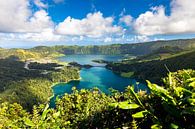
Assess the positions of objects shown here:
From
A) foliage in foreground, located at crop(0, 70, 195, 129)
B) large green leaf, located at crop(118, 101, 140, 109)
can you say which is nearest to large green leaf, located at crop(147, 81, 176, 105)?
foliage in foreground, located at crop(0, 70, 195, 129)

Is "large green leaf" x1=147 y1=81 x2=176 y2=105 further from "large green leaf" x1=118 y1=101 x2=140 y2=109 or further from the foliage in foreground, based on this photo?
"large green leaf" x1=118 y1=101 x2=140 y2=109

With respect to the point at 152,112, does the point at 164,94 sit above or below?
above

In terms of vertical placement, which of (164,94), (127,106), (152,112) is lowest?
(152,112)

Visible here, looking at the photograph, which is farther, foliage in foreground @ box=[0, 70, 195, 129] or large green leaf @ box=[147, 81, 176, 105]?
large green leaf @ box=[147, 81, 176, 105]

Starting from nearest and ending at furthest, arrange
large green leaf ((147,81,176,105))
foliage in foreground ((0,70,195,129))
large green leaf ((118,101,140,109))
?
foliage in foreground ((0,70,195,129))
large green leaf ((147,81,176,105))
large green leaf ((118,101,140,109))

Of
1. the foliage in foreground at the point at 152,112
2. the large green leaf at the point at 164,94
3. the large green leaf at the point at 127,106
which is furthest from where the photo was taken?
the large green leaf at the point at 127,106

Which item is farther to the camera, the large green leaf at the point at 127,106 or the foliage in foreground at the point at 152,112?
the large green leaf at the point at 127,106

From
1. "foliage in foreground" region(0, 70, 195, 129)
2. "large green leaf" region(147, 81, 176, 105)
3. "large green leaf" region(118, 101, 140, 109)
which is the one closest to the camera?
"foliage in foreground" region(0, 70, 195, 129)

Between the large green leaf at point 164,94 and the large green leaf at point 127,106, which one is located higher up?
the large green leaf at point 164,94

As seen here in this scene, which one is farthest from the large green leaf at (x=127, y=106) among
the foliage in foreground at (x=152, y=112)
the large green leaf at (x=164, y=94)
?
the large green leaf at (x=164, y=94)

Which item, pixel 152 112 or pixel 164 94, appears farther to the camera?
pixel 152 112

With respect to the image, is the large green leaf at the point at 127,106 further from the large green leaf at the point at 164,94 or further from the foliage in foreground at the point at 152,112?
the large green leaf at the point at 164,94
